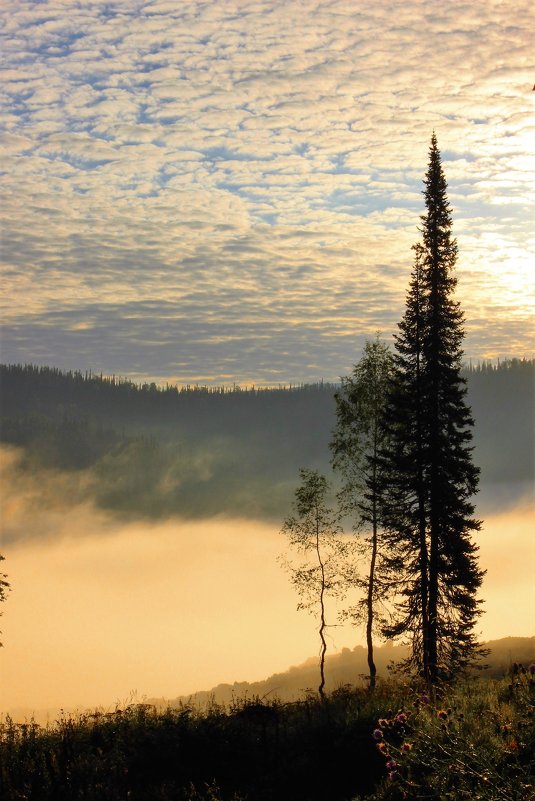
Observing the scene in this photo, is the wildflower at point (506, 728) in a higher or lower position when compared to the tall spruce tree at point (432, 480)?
lower

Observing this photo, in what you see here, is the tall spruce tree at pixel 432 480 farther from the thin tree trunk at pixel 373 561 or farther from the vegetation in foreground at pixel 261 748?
the vegetation in foreground at pixel 261 748

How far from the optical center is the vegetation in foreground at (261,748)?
11.4 metres

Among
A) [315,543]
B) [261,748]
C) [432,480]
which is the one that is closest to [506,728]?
[261,748]

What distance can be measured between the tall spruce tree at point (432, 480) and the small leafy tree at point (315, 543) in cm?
476

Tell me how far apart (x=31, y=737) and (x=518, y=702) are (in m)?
9.24

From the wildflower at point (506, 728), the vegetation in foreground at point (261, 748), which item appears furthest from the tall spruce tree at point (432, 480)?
the wildflower at point (506, 728)

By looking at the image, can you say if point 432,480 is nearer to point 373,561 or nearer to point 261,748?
point 373,561

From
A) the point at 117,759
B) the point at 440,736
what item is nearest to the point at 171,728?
the point at 117,759

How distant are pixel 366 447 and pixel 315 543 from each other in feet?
20.6

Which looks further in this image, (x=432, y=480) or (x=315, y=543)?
(x=315, y=543)

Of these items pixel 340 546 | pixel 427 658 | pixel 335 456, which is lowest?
pixel 427 658

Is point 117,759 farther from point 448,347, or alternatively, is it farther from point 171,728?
point 448,347

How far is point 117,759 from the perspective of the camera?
1331 centimetres

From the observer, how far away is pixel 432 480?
102ft
